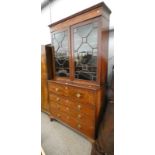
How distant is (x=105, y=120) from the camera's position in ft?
5.36

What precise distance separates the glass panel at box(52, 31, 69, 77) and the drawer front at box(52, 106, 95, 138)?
2.49 feet

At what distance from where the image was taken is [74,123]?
6.51 feet

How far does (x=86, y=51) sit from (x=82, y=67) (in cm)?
26

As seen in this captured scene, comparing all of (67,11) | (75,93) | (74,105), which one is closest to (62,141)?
(74,105)

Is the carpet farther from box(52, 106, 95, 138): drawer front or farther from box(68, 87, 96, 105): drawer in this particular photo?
box(68, 87, 96, 105): drawer

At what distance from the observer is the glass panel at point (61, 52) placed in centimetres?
204

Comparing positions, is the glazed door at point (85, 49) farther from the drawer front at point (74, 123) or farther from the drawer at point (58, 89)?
the drawer front at point (74, 123)

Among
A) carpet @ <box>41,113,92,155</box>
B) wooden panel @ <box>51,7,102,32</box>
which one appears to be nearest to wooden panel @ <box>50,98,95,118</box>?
carpet @ <box>41,113,92,155</box>
